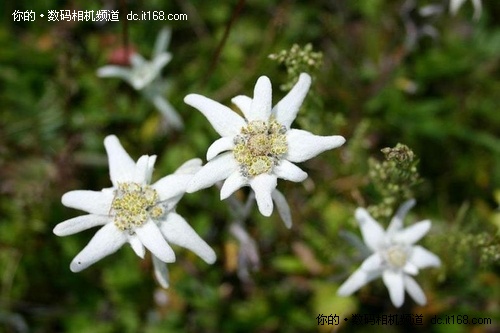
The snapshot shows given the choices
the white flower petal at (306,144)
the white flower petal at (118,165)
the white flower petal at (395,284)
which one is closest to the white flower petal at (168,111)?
the white flower petal at (118,165)

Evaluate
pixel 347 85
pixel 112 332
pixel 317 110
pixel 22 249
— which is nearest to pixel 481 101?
pixel 347 85

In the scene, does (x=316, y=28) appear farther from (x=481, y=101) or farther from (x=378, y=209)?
(x=378, y=209)

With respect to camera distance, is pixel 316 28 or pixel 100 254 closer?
pixel 100 254

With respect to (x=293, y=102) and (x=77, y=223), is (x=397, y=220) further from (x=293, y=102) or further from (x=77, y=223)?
(x=77, y=223)

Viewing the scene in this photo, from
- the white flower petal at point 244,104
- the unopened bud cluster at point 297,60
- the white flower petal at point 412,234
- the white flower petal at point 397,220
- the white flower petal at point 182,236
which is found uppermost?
the unopened bud cluster at point 297,60

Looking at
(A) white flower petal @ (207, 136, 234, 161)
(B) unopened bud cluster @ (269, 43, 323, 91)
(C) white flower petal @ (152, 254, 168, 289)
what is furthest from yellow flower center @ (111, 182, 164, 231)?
(B) unopened bud cluster @ (269, 43, 323, 91)

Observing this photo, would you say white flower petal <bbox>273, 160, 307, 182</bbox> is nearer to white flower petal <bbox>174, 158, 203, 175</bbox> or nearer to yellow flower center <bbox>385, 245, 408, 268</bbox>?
white flower petal <bbox>174, 158, 203, 175</bbox>

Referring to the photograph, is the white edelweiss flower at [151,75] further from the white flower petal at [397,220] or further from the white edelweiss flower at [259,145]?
the white flower petal at [397,220]
